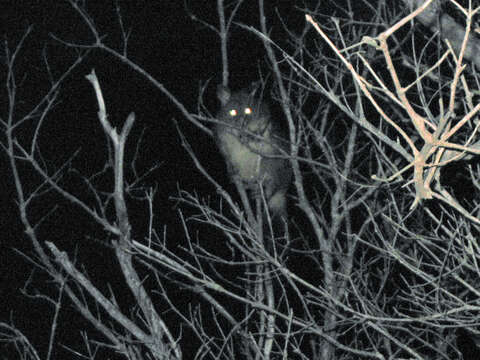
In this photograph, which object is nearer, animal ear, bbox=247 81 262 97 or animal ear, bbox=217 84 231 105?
animal ear, bbox=247 81 262 97

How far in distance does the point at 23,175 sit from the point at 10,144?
7.01 m

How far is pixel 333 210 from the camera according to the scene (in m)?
5.41

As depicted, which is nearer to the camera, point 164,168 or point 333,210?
point 333,210

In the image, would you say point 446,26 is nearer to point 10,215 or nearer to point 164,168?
point 164,168

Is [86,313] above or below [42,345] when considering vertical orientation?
above

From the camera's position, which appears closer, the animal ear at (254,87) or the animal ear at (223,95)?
the animal ear at (254,87)

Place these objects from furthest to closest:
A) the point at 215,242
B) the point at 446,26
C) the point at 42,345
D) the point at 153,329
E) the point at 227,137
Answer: the point at 42,345 < the point at 215,242 < the point at 227,137 < the point at 153,329 < the point at 446,26

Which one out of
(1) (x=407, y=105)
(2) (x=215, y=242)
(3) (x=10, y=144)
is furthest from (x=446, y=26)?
(2) (x=215, y=242)

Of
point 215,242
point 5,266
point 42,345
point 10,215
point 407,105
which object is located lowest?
point 42,345

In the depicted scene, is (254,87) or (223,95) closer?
(254,87)

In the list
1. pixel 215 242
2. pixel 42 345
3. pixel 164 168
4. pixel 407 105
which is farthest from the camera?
pixel 42 345

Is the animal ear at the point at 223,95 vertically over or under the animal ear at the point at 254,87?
under

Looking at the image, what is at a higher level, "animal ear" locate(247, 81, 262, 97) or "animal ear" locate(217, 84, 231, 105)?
"animal ear" locate(247, 81, 262, 97)

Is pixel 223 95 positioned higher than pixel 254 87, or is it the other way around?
pixel 254 87
